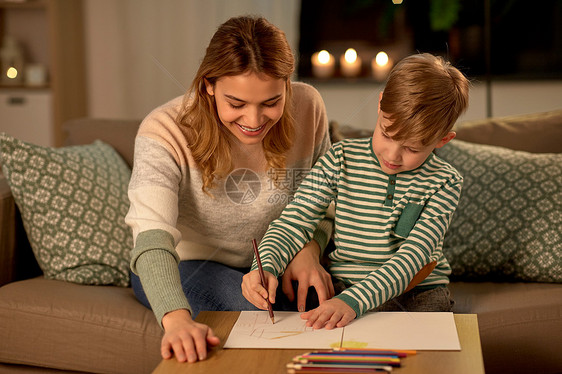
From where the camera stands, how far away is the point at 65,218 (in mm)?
1721

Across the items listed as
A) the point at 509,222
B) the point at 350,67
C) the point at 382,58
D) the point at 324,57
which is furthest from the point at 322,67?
the point at 509,222

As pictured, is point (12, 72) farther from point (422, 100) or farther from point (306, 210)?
point (422, 100)

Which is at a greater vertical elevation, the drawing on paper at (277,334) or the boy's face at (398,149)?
the boy's face at (398,149)

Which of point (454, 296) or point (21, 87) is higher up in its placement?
point (21, 87)

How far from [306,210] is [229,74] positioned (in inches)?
13.0

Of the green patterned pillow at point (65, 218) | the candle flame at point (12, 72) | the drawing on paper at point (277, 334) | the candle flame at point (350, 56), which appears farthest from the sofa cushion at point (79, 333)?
the candle flame at point (12, 72)

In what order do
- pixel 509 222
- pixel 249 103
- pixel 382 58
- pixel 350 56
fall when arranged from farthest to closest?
1. pixel 382 58
2. pixel 350 56
3. pixel 509 222
4. pixel 249 103

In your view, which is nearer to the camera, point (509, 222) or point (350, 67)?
point (509, 222)

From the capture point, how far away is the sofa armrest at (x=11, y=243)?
5.61 ft

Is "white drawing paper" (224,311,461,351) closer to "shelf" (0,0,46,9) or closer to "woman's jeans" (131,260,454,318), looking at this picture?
"woman's jeans" (131,260,454,318)

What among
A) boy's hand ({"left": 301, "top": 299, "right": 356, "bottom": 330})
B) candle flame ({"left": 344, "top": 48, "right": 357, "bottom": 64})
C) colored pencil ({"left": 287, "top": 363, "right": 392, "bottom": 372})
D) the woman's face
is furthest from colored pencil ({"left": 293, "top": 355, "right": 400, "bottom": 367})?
candle flame ({"left": 344, "top": 48, "right": 357, "bottom": 64})

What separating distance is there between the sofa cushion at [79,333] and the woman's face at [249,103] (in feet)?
1.67

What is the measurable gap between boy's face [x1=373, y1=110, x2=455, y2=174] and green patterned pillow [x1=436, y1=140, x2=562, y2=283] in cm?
50

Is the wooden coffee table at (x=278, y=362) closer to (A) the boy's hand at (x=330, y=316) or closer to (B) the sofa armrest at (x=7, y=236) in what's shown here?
(A) the boy's hand at (x=330, y=316)
